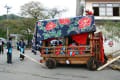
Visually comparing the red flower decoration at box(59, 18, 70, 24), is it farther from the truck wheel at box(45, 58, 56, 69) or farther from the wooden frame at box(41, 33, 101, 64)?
the truck wheel at box(45, 58, 56, 69)

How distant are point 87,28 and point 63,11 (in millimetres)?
35756

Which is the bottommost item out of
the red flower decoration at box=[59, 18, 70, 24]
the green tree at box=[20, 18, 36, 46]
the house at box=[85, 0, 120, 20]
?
the red flower decoration at box=[59, 18, 70, 24]

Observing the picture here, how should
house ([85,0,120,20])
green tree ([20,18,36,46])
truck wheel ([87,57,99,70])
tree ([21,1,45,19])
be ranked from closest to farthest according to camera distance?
truck wheel ([87,57,99,70]) → house ([85,0,120,20]) → green tree ([20,18,36,46]) → tree ([21,1,45,19])

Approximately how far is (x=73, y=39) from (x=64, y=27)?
A: 87 centimetres

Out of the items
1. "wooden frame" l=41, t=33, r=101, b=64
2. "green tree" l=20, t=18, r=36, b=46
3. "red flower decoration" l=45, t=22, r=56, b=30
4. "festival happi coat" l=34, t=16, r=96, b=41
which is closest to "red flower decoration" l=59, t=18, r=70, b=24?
"festival happi coat" l=34, t=16, r=96, b=41

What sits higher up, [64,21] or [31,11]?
[31,11]

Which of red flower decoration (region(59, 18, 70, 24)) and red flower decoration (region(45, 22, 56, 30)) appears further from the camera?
red flower decoration (region(45, 22, 56, 30))

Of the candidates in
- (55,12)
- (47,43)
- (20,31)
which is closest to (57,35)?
(47,43)

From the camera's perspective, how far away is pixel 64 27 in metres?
7.80

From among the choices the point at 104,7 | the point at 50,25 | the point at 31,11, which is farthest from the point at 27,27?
the point at 50,25

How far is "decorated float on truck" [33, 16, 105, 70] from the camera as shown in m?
7.58

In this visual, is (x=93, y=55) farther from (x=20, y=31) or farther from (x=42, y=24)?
(x=20, y=31)

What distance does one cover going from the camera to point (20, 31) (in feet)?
85.2

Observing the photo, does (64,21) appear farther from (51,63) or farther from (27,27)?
(27,27)
